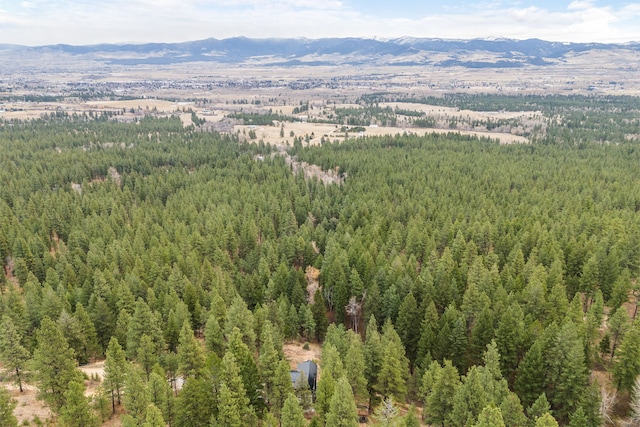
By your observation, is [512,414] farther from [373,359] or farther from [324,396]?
[324,396]

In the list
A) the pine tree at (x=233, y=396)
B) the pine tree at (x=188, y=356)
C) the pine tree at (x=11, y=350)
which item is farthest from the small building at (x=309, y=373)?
the pine tree at (x=11, y=350)

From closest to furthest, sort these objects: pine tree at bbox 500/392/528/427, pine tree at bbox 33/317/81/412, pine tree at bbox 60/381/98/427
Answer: pine tree at bbox 60/381/98/427
pine tree at bbox 500/392/528/427
pine tree at bbox 33/317/81/412

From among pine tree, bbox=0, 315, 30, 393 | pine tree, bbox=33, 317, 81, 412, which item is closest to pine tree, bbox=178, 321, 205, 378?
pine tree, bbox=33, 317, 81, 412

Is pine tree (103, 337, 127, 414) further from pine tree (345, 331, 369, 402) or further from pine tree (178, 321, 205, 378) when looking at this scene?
pine tree (345, 331, 369, 402)

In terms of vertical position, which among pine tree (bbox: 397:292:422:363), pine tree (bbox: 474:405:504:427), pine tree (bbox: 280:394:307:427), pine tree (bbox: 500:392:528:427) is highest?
pine tree (bbox: 474:405:504:427)

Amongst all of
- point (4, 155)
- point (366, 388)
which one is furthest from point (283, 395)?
point (4, 155)

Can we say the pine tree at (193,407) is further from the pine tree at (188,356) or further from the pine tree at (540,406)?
the pine tree at (540,406)
